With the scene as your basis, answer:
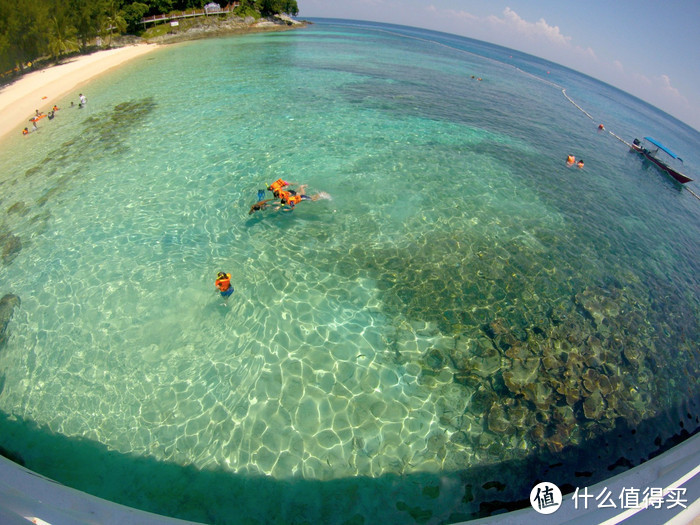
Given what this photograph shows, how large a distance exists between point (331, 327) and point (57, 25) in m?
58.6

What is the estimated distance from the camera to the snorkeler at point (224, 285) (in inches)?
425

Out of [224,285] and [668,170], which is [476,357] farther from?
[668,170]

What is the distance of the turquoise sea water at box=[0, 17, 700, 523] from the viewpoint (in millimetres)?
7672

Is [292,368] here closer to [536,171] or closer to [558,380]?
[558,380]

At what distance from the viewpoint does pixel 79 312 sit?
10852 mm

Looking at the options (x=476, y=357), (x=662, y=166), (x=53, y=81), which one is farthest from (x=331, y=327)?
(x=53, y=81)

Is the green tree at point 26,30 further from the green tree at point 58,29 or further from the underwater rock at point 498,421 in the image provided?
the underwater rock at point 498,421

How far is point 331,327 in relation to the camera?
10547 millimetres

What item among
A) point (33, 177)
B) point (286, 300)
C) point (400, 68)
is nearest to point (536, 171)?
point (286, 300)

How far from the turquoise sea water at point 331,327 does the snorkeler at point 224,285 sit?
1.71ft

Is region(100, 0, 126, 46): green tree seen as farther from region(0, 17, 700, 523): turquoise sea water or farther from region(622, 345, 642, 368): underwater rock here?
region(622, 345, 642, 368): underwater rock

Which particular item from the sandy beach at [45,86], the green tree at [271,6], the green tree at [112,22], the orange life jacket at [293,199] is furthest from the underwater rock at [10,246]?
the green tree at [271,6]

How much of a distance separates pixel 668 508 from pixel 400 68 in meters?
57.5

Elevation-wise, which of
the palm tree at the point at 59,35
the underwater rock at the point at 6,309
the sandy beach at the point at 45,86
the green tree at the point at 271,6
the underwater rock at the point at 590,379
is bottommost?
the sandy beach at the point at 45,86
